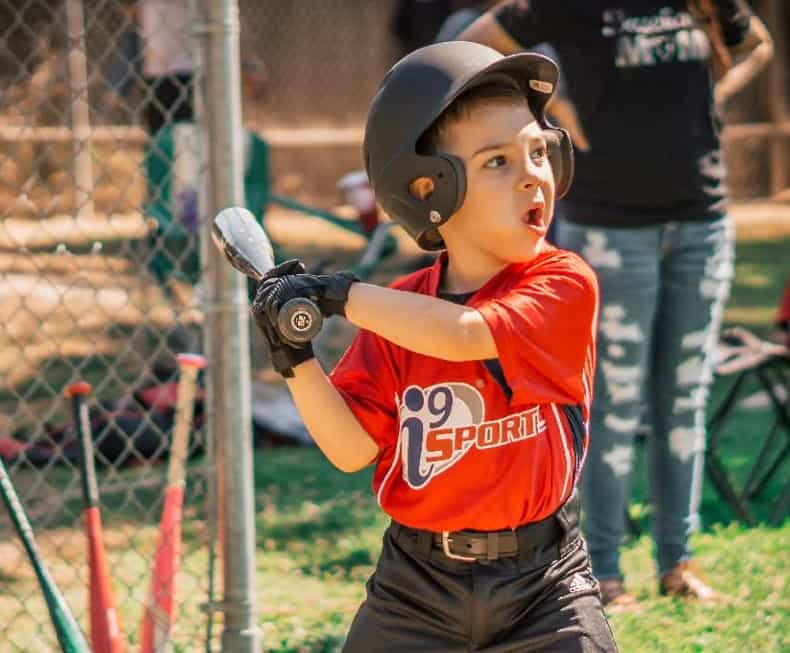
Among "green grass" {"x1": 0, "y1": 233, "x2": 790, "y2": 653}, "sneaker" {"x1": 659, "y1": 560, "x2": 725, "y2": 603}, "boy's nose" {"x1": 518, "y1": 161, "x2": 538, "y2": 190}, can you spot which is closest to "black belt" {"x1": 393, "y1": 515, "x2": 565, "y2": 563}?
"boy's nose" {"x1": 518, "y1": 161, "x2": 538, "y2": 190}

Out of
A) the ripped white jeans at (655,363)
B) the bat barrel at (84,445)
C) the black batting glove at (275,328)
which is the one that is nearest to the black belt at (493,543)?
the black batting glove at (275,328)

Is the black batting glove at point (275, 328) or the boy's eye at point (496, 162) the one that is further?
the boy's eye at point (496, 162)

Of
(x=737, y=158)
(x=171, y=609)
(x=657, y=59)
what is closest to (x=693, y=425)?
(x=657, y=59)

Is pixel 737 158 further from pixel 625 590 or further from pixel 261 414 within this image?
pixel 625 590

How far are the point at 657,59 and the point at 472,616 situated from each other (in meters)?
1.97

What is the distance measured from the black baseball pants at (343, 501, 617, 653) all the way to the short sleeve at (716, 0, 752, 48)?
1968 millimetres

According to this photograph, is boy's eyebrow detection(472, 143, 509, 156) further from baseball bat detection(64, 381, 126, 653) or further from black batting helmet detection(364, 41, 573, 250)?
baseball bat detection(64, 381, 126, 653)

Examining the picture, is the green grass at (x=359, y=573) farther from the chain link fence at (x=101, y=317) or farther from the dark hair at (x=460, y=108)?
the dark hair at (x=460, y=108)

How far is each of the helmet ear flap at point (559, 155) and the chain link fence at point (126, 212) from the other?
38.5 inches

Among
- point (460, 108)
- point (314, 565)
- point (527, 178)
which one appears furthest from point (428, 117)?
point (314, 565)

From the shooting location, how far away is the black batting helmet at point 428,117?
238cm

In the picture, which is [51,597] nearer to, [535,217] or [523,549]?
[523,549]

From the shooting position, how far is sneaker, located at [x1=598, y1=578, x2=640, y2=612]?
4039 millimetres

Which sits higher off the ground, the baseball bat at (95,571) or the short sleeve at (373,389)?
the short sleeve at (373,389)
